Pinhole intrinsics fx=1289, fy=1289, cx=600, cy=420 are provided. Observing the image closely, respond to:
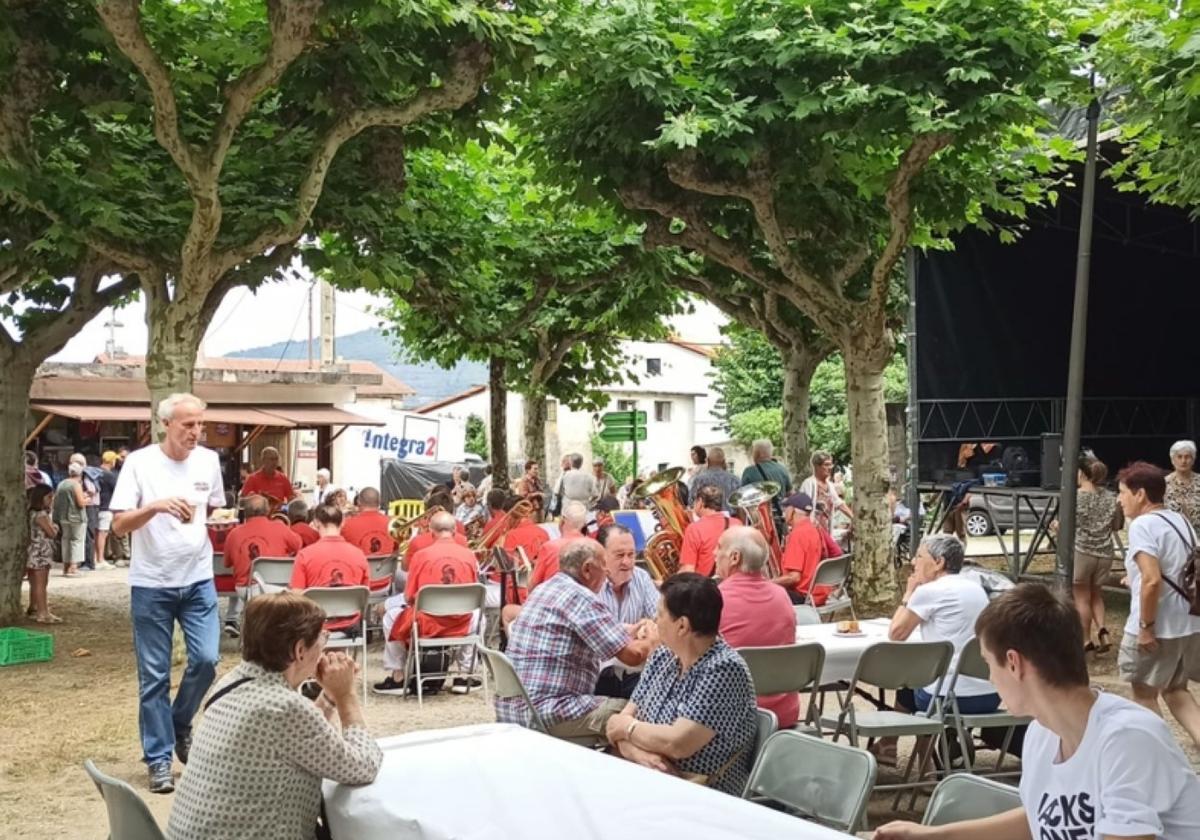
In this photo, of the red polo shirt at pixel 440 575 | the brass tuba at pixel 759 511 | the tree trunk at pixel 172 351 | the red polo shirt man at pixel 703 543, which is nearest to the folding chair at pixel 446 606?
the red polo shirt at pixel 440 575

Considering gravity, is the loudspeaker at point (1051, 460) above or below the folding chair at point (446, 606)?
above

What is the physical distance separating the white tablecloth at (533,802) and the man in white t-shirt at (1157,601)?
13.9ft

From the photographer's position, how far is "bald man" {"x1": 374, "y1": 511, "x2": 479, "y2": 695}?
927 centimetres

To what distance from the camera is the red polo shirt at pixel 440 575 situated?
926 cm

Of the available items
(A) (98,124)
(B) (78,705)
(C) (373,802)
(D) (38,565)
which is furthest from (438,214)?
(C) (373,802)

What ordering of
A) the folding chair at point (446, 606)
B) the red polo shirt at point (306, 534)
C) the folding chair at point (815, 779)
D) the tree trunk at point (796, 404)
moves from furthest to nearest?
1. the tree trunk at point (796, 404)
2. the red polo shirt at point (306, 534)
3. the folding chair at point (446, 606)
4. the folding chair at point (815, 779)

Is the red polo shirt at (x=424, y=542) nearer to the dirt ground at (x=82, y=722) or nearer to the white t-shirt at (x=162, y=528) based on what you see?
the dirt ground at (x=82, y=722)

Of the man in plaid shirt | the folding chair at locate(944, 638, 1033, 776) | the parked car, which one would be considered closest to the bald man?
the man in plaid shirt

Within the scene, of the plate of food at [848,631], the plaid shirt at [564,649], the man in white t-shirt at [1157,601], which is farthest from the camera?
the plate of food at [848,631]

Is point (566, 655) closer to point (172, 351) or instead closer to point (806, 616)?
point (806, 616)

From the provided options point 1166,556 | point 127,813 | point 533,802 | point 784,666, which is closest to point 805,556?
point 1166,556

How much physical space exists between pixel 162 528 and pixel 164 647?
2.03ft

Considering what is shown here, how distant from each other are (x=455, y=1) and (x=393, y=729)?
16.9 ft

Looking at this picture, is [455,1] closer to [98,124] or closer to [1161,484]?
[98,124]
